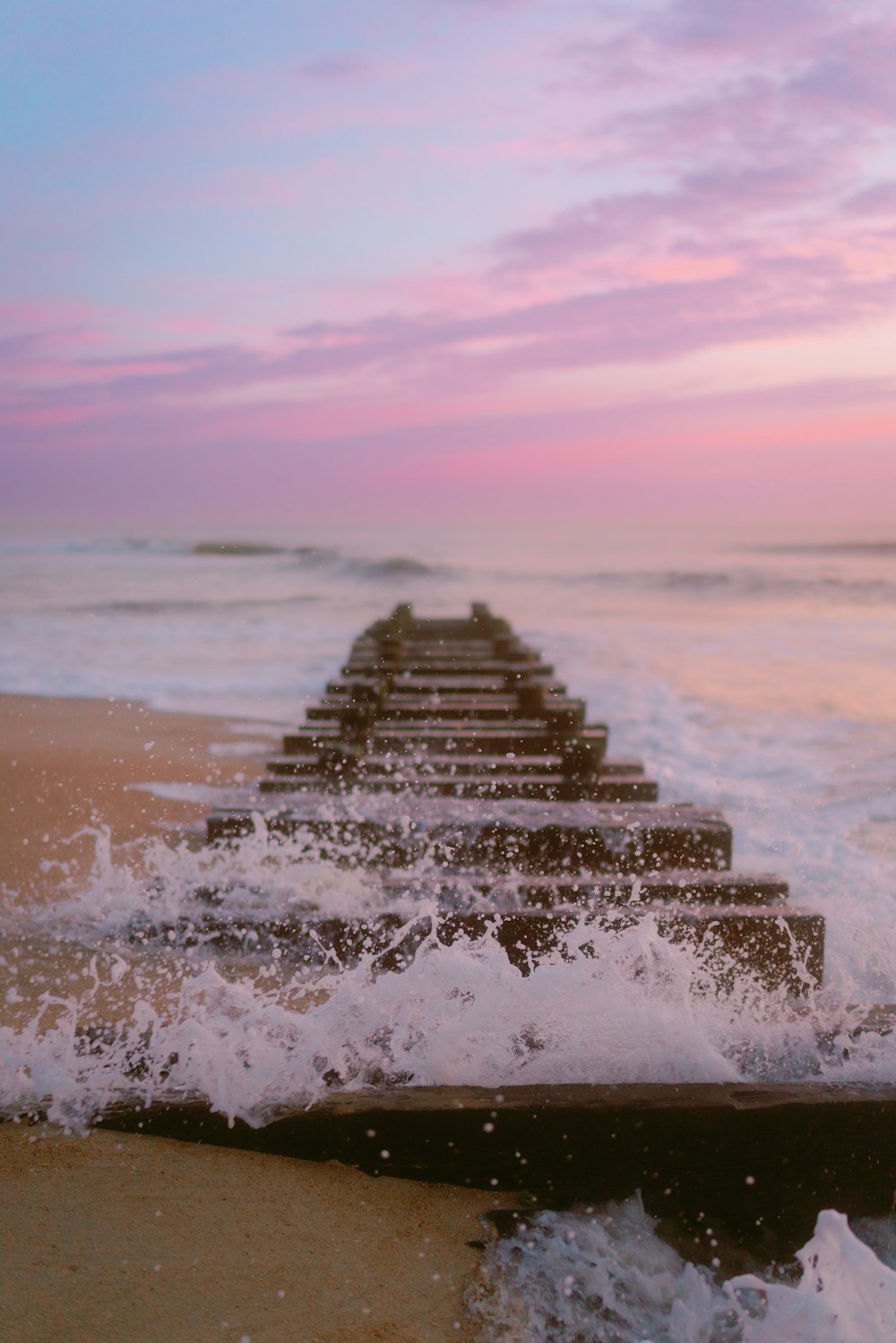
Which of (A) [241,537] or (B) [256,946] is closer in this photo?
(B) [256,946]

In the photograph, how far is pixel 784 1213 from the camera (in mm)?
2215

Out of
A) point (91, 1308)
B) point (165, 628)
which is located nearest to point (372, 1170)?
point (91, 1308)

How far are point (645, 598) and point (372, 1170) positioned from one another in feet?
103

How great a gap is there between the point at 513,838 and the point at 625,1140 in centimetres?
179

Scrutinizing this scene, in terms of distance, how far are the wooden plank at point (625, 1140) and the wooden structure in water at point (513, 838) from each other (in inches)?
30.5

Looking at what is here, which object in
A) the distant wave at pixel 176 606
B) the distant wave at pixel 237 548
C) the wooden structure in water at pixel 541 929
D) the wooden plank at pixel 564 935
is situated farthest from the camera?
the distant wave at pixel 237 548

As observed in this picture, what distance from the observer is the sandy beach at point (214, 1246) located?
1859 millimetres

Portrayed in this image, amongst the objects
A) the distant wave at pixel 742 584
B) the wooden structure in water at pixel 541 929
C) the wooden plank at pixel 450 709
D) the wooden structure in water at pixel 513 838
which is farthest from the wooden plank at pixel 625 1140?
the distant wave at pixel 742 584

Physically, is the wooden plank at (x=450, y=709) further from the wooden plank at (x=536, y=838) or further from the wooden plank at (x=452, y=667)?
the wooden plank at (x=536, y=838)

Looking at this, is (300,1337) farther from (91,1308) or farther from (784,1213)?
(784,1213)

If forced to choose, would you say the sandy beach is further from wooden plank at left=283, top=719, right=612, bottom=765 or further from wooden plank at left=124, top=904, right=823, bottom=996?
wooden plank at left=283, top=719, right=612, bottom=765

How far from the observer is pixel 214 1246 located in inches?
78.8

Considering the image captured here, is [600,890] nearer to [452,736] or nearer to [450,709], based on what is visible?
[452,736]

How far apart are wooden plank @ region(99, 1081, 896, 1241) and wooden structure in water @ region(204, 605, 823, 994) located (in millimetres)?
775
